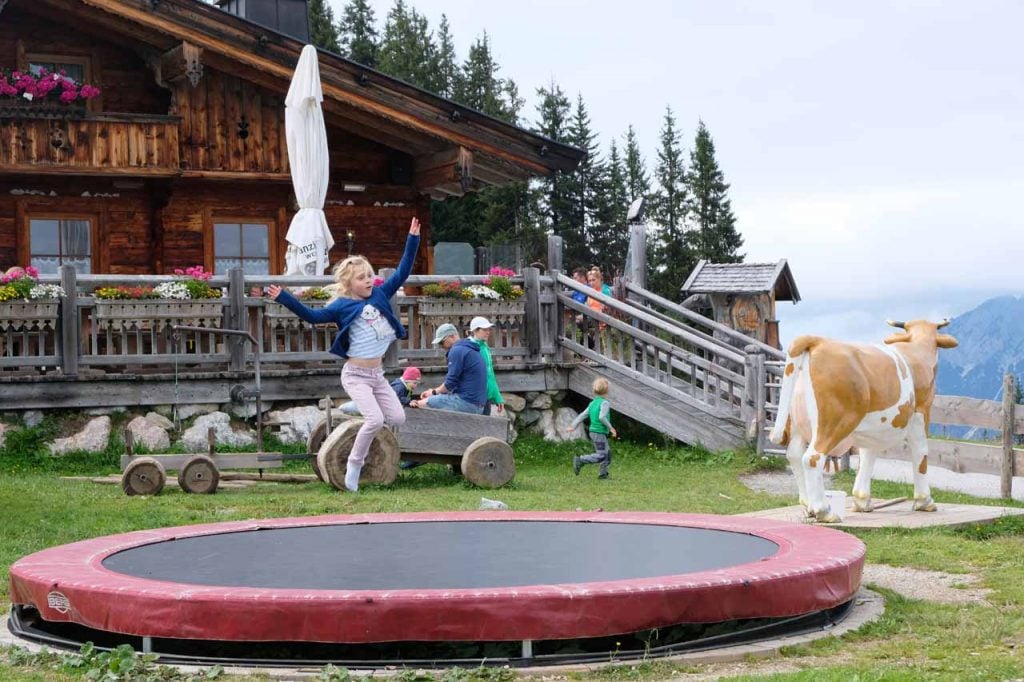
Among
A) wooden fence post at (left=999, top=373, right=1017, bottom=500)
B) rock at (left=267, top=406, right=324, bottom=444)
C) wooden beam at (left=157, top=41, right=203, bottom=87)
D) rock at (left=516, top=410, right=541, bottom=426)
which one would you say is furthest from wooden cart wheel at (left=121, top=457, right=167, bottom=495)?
wooden beam at (left=157, top=41, right=203, bottom=87)

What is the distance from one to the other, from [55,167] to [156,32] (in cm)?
237

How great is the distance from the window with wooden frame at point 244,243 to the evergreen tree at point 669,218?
64.1ft

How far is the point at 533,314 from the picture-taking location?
18.8 m

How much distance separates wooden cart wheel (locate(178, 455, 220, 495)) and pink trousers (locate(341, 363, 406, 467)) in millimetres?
1220

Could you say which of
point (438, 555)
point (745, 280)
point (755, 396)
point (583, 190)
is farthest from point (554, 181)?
point (438, 555)

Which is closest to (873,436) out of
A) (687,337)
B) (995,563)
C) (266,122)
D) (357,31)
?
(995,563)

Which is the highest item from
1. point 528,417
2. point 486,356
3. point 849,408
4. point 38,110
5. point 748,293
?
point 38,110

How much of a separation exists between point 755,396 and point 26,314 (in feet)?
26.9

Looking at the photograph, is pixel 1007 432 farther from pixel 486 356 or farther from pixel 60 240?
pixel 60 240

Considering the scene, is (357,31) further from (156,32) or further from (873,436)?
(873,436)

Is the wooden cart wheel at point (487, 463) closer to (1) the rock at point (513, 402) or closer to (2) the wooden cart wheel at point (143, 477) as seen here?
(2) the wooden cart wheel at point (143, 477)

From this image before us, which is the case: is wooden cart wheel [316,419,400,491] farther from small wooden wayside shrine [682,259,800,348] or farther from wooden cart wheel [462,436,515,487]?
small wooden wayside shrine [682,259,800,348]

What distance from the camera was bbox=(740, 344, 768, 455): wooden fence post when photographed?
16.6 meters

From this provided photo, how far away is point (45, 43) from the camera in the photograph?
2155 centimetres
